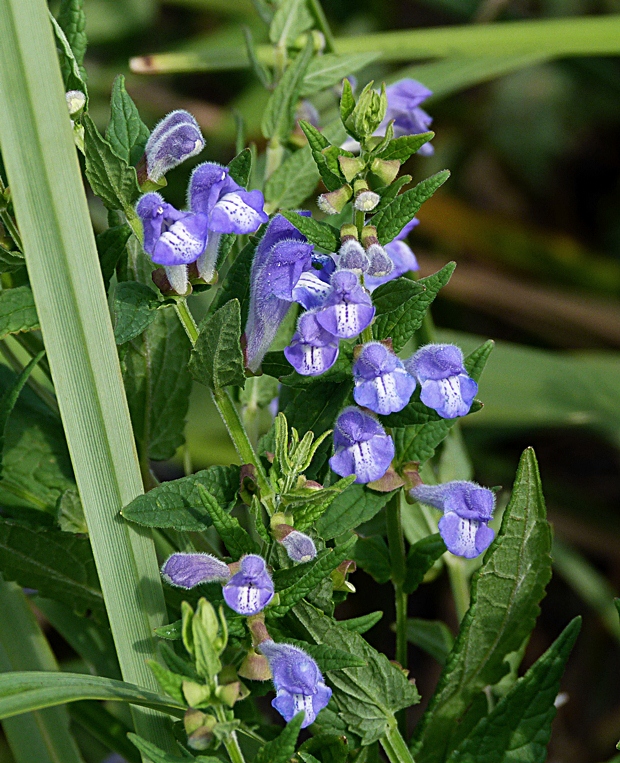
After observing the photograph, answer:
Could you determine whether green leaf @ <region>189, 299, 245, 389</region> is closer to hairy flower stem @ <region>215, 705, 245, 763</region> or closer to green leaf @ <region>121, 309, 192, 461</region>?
green leaf @ <region>121, 309, 192, 461</region>

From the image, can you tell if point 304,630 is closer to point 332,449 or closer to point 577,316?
point 332,449

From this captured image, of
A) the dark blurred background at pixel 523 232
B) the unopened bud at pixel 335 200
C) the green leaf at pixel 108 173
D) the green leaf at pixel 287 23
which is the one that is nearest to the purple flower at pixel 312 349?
the unopened bud at pixel 335 200

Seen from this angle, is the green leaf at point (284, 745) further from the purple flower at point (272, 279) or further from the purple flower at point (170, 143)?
the purple flower at point (170, 143)

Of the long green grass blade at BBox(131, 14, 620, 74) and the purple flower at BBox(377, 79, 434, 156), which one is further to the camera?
the long green grass blade at BBox(131, 14, 620, 74)

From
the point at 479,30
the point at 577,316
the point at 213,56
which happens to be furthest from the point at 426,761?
the point at 577,316

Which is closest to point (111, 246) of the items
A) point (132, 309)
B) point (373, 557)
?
point (132, 309)

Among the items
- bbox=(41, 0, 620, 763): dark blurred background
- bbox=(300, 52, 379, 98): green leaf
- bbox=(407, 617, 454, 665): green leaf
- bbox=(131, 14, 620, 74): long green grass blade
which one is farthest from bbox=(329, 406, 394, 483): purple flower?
bbox=(41, 0, 620, 763): dark blurred background

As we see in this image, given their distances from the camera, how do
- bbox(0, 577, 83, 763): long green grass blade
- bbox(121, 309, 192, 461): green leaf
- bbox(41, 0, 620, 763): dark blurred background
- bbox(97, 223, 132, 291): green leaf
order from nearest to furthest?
1. bbox(97, 223, 132, 291): green leaf
2. bbox(121, 309, 192, 461): green leaf
3. bbox(0, 577, 83, 763): long green grass blade
4. bbox(41, 0, 620, 763): dark blurred background

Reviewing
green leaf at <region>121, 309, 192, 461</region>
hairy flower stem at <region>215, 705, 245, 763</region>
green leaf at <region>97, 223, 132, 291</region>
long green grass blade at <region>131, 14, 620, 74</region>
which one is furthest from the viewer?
long green grass blade at <region>131, 14, 620, 74</region>
